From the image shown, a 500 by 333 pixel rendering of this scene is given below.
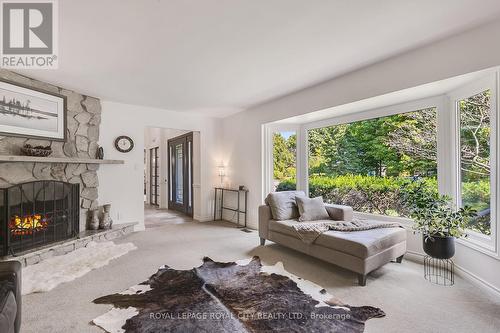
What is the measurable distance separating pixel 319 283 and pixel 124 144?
4070 mm

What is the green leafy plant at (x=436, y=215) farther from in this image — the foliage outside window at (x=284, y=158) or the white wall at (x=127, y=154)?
the white wall at (x=127, y=154)

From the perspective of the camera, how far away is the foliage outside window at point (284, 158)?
15.9 feet

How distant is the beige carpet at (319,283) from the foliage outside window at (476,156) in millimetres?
779

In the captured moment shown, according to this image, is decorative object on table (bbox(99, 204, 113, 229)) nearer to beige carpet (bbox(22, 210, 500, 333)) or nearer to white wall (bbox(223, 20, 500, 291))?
beige carpet (bbox(22, 210, 500, 333))

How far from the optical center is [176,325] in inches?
71.9

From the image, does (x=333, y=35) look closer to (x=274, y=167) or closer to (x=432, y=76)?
(x=432, y=76)

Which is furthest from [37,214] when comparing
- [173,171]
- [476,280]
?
[476,280]

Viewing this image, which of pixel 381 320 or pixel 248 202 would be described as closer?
pixel 381 320

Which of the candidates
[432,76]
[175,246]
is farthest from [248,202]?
[432,76]

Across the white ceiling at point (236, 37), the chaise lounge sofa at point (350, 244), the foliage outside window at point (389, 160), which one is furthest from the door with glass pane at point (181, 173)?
the chaise lounge sofa at point (350, 244)

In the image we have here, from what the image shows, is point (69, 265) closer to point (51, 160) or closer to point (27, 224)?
point (27, 224)

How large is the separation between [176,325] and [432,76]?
3386mm

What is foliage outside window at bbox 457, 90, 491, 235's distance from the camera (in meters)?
2.57

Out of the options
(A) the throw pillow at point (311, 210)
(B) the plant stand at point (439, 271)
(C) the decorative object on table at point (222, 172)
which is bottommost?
(B) the plant stand at point (439, 271)
